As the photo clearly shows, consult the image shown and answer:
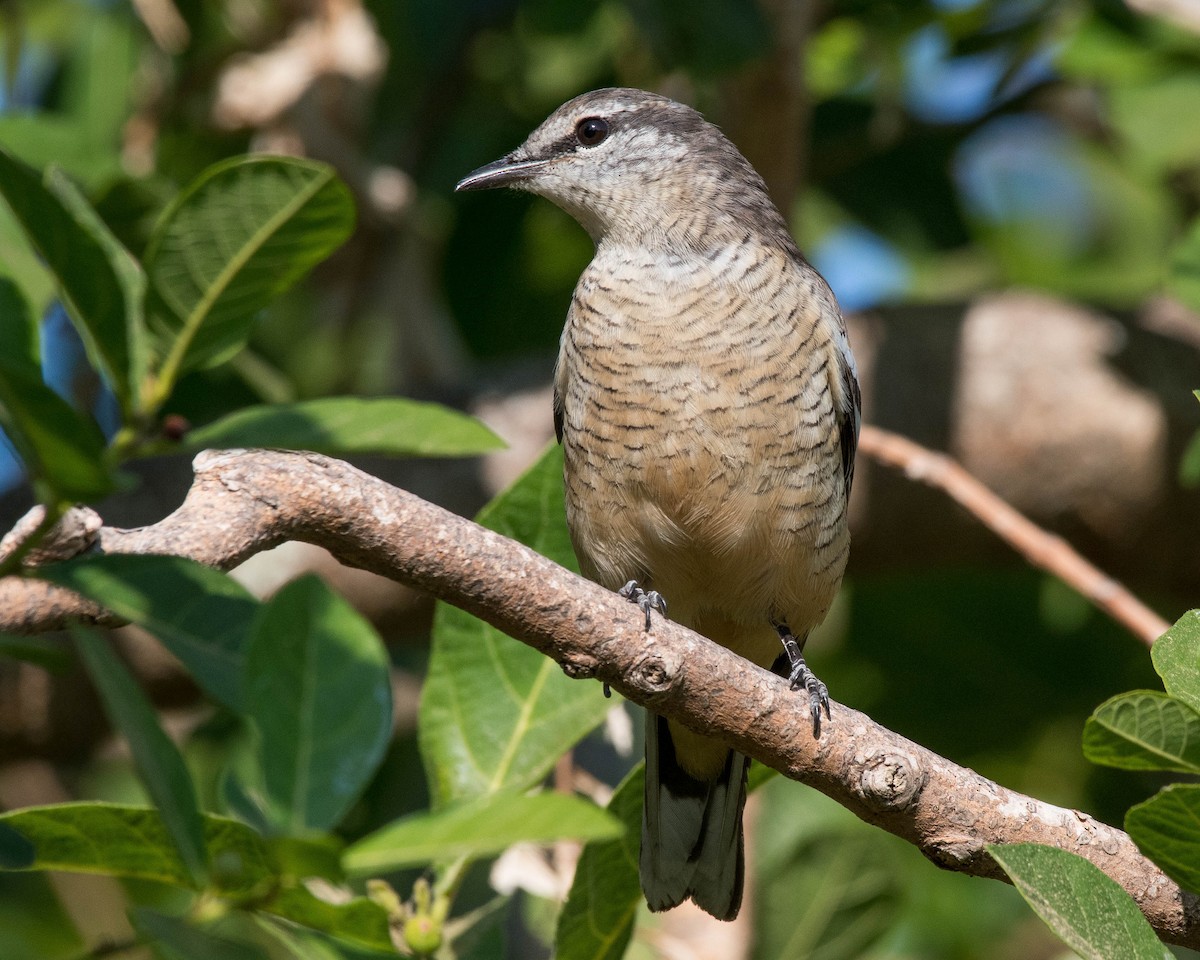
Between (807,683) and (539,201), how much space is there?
11.0 feet

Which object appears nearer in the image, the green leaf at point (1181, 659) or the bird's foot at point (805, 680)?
the green leaf at point (1181, 659)

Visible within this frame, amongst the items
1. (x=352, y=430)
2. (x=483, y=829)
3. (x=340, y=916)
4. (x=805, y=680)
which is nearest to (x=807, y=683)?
(x=805, y=680)

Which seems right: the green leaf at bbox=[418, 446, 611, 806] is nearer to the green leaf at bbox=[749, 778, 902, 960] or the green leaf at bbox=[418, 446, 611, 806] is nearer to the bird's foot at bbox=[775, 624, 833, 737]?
the bird's foot at bbox=[775, 624, 833, 737]

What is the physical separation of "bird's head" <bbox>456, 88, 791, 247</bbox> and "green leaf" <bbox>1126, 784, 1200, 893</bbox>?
2.25 m

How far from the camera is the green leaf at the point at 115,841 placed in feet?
6.36

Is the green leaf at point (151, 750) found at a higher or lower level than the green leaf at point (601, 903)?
higher

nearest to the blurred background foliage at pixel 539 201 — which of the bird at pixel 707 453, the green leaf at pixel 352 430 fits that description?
the bird at pixel 707 453

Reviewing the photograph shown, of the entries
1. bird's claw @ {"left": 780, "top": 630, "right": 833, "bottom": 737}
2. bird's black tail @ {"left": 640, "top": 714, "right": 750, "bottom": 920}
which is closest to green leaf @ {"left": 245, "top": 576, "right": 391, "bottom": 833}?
bird's claw @ {"left": 780, "top": 630, "right": 833, "bottom": 737}

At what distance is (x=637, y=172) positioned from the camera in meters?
4.34

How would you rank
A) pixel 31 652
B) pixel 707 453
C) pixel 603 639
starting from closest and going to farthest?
pixel 31 652 < pixel 603 639 < pixel 707 453

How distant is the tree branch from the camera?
2312 millimetres

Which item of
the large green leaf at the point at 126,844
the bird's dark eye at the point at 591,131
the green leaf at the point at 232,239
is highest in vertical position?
the green leaf at the point at 232,239

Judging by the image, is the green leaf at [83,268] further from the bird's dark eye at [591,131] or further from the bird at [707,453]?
the bird's dark eye at [591,131]

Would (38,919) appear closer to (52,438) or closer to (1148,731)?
(52,438)
